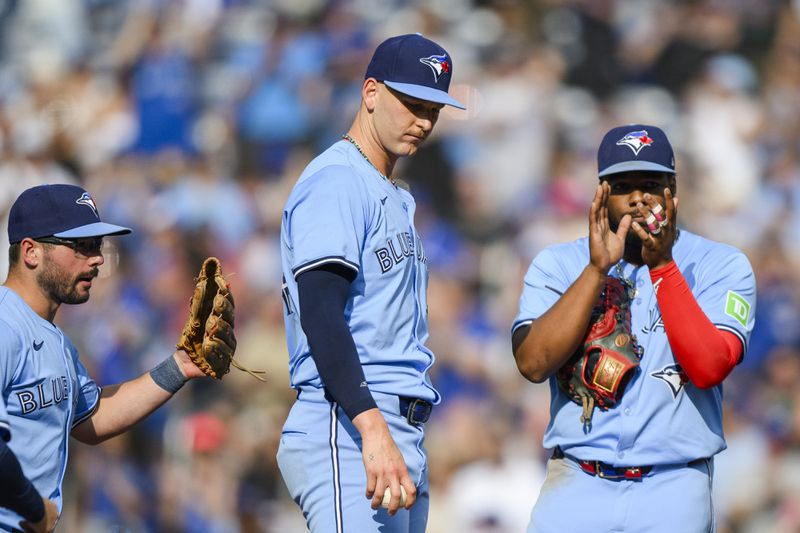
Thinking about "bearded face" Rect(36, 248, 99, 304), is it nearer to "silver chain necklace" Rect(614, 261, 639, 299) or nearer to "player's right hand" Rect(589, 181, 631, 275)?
"player's right hand" Rect(589, 181, 631, 275)

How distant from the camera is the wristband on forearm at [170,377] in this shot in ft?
11.3

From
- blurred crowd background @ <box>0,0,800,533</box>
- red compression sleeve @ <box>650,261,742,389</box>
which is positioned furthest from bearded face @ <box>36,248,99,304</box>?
blurred crowd background @ <box>0,0,800,533</box>

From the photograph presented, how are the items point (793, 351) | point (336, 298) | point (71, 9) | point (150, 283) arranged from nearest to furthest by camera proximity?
1. point (336, 298)
2. point (793, 351)
3. point (150, 283)
4. point (71, 9)

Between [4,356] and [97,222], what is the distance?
1.72 feet

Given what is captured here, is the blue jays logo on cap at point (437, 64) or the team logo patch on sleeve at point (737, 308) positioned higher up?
the blue jays logo on cap at point (437, 64)

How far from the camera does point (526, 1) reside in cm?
776

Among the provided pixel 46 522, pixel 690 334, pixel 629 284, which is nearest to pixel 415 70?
pixel 629 284

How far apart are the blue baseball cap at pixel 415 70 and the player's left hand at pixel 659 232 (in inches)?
25.0

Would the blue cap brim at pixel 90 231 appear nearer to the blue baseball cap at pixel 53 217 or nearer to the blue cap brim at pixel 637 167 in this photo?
the blue baseball cap at pixel 53 217

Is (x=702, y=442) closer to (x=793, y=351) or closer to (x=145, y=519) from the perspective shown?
(x=793, y=351)

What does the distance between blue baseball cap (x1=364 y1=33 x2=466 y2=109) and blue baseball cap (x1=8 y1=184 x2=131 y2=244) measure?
0.92m

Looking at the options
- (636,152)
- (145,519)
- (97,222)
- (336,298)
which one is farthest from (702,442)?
(145,519)

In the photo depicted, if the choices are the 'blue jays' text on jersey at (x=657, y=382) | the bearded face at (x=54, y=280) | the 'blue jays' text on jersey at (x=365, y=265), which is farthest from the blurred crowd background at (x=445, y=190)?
the bearded face at (x=54, y=280)

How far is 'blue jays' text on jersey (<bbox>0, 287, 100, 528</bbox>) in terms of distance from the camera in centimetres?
298
